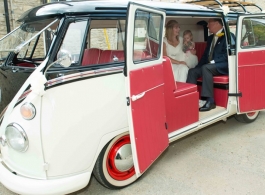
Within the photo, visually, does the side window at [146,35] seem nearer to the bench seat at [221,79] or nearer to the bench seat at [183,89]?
the bench seat at [183,89]

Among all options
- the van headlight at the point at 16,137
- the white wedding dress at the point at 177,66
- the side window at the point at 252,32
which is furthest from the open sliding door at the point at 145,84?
the side window at the point at 252,32

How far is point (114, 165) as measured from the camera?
2.55 meters

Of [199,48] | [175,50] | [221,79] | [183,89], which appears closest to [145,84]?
[183,89]

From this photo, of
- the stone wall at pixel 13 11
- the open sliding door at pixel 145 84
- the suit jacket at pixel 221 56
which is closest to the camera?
the open sliding door at pixel 145 84

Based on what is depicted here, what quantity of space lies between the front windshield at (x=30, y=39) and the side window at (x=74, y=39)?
0.14 metres

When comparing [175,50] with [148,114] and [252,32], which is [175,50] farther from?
[148,114]

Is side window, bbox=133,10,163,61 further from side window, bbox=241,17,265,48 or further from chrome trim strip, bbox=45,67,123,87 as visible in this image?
side window, bbox=241,17,265,48

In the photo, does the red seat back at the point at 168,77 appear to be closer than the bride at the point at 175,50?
Yes

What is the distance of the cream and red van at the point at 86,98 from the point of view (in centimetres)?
203

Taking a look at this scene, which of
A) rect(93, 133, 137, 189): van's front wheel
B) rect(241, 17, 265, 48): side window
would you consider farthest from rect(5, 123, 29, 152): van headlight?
rect(241, 17, 265, 48): side window

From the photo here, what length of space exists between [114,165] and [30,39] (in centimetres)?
147

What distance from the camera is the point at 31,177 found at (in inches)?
81.0

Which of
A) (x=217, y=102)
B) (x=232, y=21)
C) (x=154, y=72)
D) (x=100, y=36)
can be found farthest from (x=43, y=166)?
(x=232, y=21)

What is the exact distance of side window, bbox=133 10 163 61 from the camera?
232cm
